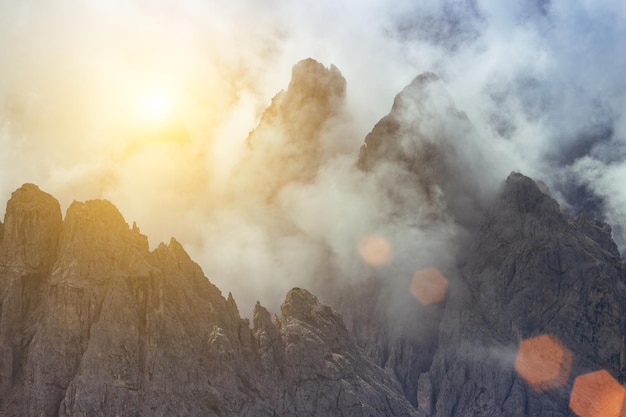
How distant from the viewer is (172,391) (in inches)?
7589

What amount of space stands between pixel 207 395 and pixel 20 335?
46350 mm

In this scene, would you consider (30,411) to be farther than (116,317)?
No

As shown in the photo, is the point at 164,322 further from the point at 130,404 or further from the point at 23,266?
the point at 23,266

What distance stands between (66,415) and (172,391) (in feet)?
82.1

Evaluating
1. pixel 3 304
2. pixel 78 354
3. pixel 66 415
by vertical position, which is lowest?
pixel 66 415

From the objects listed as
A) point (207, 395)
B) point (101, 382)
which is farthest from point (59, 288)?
point (207, 395)

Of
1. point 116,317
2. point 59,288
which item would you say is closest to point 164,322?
point 116,317

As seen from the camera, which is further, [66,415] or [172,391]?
[172,391]

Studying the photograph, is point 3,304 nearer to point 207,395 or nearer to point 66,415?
point 66,415

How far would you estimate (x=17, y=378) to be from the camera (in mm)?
187125

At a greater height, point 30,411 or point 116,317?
point 116,317

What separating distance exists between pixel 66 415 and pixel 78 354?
15182 mm

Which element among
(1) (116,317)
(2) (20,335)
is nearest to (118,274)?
(1) (116,317)

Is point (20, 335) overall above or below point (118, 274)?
below
